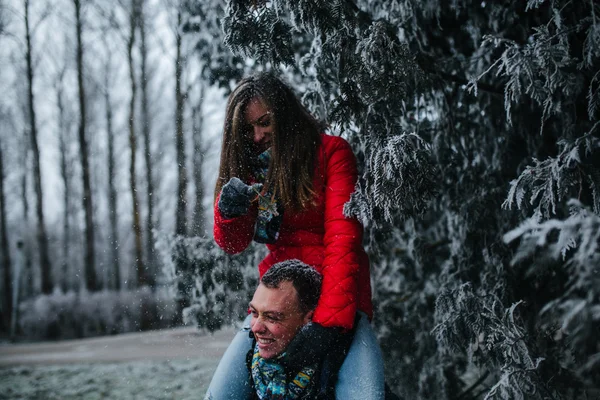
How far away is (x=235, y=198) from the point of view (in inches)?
77.7

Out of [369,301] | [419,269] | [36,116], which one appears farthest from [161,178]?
[369,301]

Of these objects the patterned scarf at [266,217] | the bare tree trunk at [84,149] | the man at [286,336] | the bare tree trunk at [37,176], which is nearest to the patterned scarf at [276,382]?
the man at [286,336]

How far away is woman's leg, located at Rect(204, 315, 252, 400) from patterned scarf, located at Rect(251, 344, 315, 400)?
0.09 m

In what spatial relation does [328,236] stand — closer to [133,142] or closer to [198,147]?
[198,147]

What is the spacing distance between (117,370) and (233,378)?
18.2 ft

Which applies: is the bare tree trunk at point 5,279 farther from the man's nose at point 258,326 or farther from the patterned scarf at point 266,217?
the man's nose at point 258,326

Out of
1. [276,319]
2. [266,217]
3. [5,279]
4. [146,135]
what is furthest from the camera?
[5,279]

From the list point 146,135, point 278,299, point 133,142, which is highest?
point 146,135

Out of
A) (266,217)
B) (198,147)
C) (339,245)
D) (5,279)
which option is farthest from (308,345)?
(5,279)

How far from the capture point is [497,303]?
282 centimetres

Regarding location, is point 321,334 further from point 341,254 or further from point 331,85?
point 331,85

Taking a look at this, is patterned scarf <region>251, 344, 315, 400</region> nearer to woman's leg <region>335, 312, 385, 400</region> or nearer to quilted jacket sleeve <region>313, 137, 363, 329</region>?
woman's leg <region>335, 312, 385, 400</region>

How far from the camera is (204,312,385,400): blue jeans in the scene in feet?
6.19

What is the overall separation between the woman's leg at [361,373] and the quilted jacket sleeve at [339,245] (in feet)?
0.41
